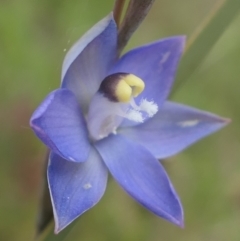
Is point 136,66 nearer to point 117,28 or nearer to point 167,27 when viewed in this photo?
point 117,28

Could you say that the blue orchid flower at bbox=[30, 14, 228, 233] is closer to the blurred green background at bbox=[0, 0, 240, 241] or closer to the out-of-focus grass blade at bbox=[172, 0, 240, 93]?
the out-of-focus grass blade at bbox=[172, 0, 240, 93]

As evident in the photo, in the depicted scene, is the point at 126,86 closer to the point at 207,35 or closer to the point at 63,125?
the point at 63,125

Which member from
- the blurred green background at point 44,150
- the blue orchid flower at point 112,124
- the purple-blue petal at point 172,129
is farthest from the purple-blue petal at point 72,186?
the blurred green background at point 44,150

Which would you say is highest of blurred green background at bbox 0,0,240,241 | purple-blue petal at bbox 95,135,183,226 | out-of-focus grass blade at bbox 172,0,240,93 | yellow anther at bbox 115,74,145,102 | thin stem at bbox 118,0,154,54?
thin stem at bbox 118,0,154,54

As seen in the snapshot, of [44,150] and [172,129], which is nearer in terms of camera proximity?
[172,129]

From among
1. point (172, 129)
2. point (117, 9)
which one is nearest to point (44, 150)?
point (172, 129)

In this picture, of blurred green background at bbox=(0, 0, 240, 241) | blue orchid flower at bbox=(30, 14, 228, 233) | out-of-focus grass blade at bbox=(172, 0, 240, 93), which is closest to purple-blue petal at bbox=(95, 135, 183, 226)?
blue orchid flower at bbox=(30, 14, 228, 233)
